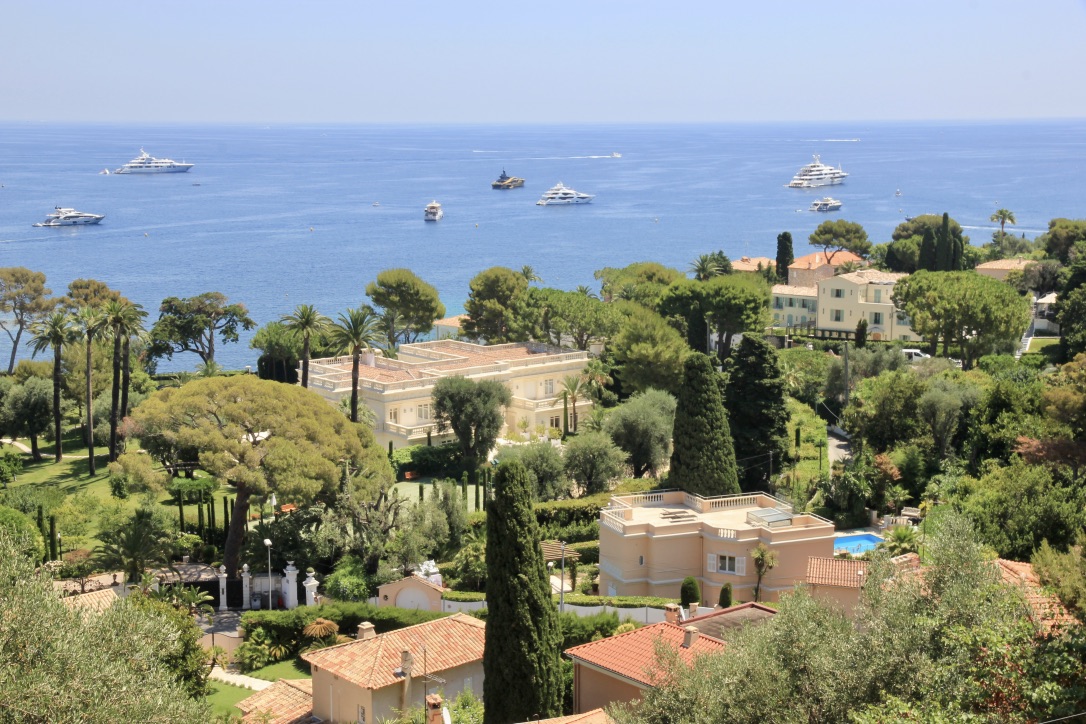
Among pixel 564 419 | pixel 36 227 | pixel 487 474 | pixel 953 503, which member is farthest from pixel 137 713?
pixel 36 227

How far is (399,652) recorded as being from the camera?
2266 cm

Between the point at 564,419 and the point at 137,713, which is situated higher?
the point at 137,713

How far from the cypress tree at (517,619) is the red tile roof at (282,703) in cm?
430

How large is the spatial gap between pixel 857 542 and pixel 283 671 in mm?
15610

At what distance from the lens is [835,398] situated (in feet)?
159

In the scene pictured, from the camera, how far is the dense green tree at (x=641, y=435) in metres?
41.2

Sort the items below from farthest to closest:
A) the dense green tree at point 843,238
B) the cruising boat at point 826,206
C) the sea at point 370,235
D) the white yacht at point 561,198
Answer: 1. the white yacht at point 561,198
2. the cruising boat at point 826,206
3. the sea at point 370,235
4. the dense green tree at point 843,238

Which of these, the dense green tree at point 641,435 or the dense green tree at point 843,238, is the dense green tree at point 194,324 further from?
the dense green tree at point 843,238

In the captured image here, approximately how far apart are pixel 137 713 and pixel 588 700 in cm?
821

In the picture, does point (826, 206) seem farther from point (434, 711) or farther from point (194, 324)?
point (434, 711)

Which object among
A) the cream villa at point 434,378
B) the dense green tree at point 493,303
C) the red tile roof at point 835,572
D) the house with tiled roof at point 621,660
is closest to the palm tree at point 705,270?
the dense green tree at point 493,303

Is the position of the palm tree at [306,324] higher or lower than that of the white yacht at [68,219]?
higher

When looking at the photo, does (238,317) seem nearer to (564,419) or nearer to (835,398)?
(564,419)

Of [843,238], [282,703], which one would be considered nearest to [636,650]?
[282,703]
